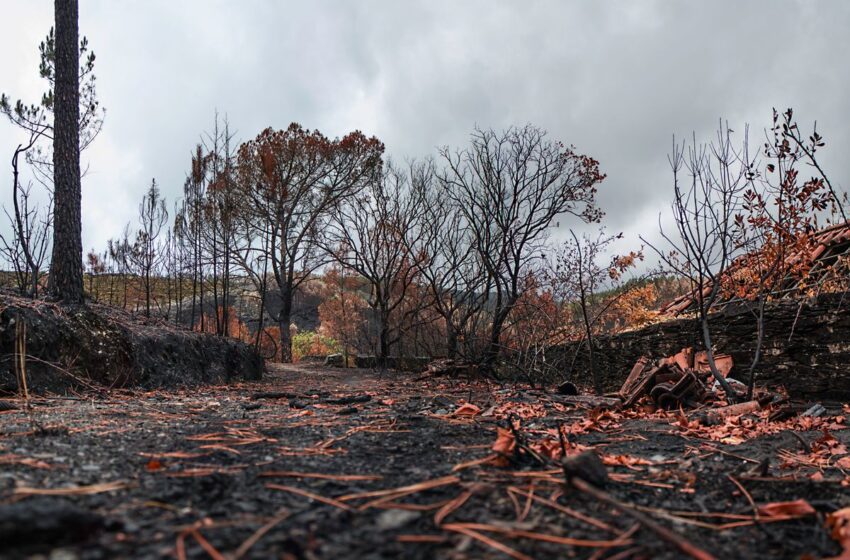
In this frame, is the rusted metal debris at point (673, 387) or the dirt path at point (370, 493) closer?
the dirt path at point (370, 493)

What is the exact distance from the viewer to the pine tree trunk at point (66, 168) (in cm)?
619

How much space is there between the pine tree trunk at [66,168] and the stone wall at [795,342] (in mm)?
8298

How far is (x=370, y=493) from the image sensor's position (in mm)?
1609

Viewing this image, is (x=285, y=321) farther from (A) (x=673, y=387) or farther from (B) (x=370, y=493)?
(B) (x=370, y=493)

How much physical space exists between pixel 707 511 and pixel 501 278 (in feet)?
33.1

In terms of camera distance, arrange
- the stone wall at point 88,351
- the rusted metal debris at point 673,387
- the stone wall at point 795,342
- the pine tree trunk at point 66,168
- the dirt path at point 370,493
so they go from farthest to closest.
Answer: the pine tree trunk at point 66,168 → the stone wall at point 795,342 → the rusted metal debris at point 673,387 → the stone wall at point 88,351 → the dirt path at point 370,493

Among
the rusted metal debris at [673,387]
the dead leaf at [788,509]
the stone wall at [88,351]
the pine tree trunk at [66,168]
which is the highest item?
the pine tree trunk at [66,168]

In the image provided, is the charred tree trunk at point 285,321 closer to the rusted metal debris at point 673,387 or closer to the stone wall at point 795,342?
the stone wall at point 795,342

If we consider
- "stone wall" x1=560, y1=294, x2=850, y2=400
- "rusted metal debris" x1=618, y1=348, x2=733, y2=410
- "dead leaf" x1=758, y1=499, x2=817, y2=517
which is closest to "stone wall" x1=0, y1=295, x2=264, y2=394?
"dead leaf" x1=758, y1=499, x2=817, y2=517

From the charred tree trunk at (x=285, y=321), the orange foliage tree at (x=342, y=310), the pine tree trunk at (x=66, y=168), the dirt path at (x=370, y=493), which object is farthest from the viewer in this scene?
the orange foliage tree at (x=342, y=310)

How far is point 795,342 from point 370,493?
6.51 m

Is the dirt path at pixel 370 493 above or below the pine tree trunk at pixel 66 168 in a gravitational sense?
below

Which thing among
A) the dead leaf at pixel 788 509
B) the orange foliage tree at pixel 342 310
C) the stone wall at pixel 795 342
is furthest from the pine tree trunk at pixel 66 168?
the orange foliage tree at pixel 342 310

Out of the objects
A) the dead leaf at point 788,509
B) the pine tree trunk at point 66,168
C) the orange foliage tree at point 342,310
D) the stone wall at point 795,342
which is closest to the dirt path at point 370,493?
the dead leaf at point 788,509
